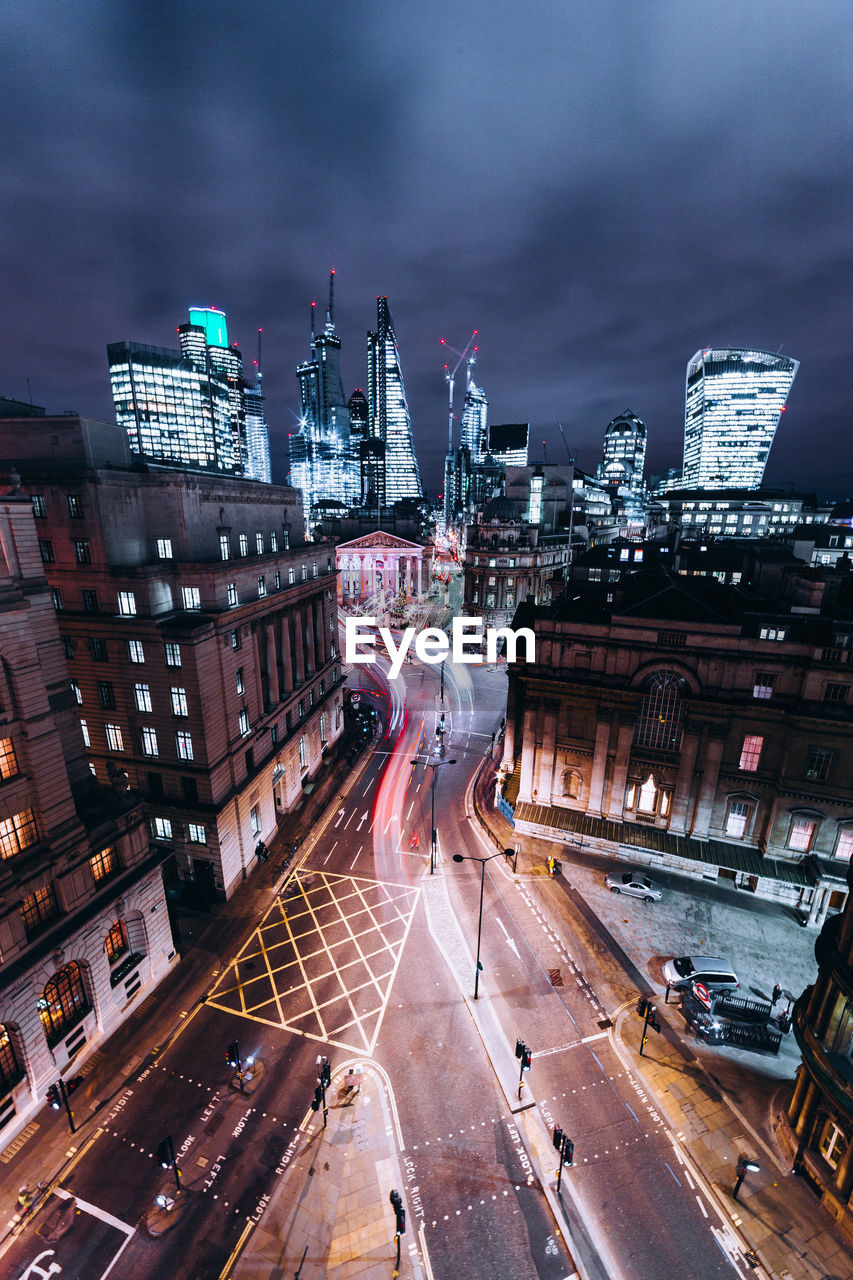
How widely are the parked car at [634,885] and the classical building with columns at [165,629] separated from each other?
28.8m

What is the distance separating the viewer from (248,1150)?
2402cm

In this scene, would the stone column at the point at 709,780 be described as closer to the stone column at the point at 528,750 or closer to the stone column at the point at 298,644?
the stone column at the point at 528,750

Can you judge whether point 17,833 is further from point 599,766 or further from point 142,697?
point 599,766

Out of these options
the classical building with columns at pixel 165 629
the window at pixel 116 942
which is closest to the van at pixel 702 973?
the classical building with columns at pixel 165 629

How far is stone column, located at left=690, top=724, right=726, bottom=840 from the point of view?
39.9 m

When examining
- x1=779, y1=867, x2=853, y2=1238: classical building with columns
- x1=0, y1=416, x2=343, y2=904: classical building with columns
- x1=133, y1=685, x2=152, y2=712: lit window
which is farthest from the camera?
x1=133, y1=685, x2=152, y2=712: lit window

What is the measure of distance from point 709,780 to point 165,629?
4136cm

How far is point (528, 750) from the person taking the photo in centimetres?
4638

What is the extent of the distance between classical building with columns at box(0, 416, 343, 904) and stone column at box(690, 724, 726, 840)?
1402 inches

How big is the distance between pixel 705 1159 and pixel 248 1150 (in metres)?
20.9

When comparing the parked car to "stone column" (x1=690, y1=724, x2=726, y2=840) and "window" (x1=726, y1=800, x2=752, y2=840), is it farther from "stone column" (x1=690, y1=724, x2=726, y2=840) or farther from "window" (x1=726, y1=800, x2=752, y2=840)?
"window" (x1=726, y1=800, x2=752, y2=840)

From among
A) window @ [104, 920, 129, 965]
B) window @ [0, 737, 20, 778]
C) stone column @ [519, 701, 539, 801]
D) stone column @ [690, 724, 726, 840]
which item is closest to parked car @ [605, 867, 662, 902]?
stone column @ [690, 724, 726, 840]

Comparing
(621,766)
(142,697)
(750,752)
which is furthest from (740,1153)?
(142,697)

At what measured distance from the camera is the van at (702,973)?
3186 cm
